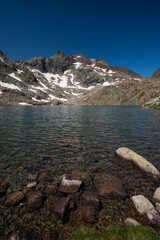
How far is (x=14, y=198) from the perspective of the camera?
7.80 m

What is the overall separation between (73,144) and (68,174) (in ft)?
25.2

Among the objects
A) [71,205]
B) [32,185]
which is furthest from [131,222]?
[32,185]

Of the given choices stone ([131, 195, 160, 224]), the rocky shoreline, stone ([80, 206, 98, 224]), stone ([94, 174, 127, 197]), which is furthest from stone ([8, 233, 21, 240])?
stone ([131, 195, 160, 224])

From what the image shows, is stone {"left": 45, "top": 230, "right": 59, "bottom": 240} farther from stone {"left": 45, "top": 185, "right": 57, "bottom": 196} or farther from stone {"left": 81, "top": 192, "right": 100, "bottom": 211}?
stone {"left": 45, "top": 185, "right": 57, "bottom": 196}

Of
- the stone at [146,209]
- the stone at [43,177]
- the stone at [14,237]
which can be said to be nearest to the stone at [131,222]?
the stone at [146,209]

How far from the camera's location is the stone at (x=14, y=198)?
752 centimetres

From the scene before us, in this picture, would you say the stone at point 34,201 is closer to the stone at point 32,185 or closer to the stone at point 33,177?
the stone at point 32,185

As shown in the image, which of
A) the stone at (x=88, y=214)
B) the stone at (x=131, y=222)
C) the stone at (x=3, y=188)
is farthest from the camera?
the stone at (x=3, y=188)

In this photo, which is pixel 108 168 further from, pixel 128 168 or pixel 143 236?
pixel 143 236

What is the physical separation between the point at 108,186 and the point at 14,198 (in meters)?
6.31

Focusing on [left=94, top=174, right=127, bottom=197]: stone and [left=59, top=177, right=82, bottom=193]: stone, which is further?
[left=59, top=177, right=82, bottom=193]: stone

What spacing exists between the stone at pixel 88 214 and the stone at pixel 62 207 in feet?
2.96

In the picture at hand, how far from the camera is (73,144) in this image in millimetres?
18391

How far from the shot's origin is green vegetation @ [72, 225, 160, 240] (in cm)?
515
